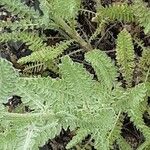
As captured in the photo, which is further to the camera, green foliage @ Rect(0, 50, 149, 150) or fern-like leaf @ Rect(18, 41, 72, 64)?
fern-like leaf @ Rect(18, 41, 72, 64)

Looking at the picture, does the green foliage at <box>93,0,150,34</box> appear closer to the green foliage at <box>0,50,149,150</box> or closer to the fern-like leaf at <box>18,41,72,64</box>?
the fern-like leaf at <box>18,41,72,64</box>

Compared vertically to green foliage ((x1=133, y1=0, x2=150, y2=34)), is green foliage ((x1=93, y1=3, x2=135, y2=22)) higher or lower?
lower

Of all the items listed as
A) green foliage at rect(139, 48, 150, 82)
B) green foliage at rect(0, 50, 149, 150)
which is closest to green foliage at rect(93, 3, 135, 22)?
green foliage at rect(139, 48, 150, 82)

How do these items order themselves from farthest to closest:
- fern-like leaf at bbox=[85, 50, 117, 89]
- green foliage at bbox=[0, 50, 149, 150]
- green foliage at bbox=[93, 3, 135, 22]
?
green foliage at bbox=[93, 3, 135, 22] < fern-like leaf at bbox=[85, 50, 117, 89] < green foliage at bbox=[0, 50, 149, 150]

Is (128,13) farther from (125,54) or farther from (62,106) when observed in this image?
(62,106)

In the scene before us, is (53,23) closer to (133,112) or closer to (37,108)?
(133,112)

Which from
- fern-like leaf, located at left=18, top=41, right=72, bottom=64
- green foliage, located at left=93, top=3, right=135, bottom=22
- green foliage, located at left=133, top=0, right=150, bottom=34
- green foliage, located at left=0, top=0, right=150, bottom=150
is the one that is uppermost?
green foliage, located at left=133, top=0, right=150, bottom=34

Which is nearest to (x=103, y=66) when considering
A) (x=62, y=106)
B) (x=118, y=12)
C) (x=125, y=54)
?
(x=125, y=54)

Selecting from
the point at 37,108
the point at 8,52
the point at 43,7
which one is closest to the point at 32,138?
the point at 37,108
